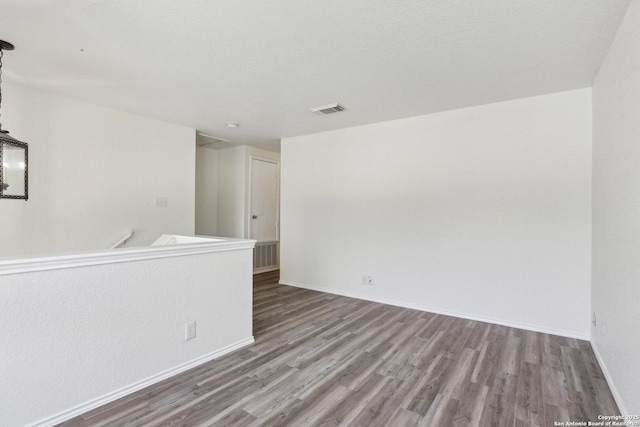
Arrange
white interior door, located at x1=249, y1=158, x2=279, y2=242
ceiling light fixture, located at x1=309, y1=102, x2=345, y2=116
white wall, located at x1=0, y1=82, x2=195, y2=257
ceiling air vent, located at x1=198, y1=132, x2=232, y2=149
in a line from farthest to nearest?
white interior door, located at x1=249, y1=158, x2=279, y2=242 → ceiling air vent, located at x1=198, y1=132, x2=232, y2=149 → ceiling light fixture, located at x1=309, y1=102, x2=345, y2=116 → white wall, located at x1=0, y1=82, x2=195, y2=257

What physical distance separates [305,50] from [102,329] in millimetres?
2433

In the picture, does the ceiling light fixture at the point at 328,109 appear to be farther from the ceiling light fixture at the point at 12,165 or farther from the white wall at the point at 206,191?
the white wall at the point at 206,191

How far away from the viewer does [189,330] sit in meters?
2.42

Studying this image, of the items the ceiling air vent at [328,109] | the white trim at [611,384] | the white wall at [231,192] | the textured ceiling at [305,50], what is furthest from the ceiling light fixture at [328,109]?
the white trim at [611,384]

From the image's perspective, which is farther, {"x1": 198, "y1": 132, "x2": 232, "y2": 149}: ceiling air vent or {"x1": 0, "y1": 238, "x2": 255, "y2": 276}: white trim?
{"x1": 198, "y1": 132, "x2": 232, "y2": 149}: ceiling air vent

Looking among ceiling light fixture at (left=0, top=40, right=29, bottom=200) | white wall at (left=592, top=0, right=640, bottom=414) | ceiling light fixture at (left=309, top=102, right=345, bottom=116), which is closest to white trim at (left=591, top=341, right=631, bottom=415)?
white wall at (left=592, top=0, right=640, bottom=414)

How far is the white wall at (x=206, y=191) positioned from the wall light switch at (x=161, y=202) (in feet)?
5.26

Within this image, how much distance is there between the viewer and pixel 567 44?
2238mm

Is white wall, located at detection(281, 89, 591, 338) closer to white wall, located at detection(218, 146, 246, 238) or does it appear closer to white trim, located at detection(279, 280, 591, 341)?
white trim, located at detection(279, 280, 591, 341)

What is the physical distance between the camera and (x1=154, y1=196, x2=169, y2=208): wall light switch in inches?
164

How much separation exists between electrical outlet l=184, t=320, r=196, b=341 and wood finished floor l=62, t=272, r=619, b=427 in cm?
26

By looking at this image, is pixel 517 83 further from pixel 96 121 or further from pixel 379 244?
pixel 96 121

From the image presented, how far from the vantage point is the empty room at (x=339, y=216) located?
6.05 ft

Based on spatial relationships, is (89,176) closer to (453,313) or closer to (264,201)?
(264,201)
